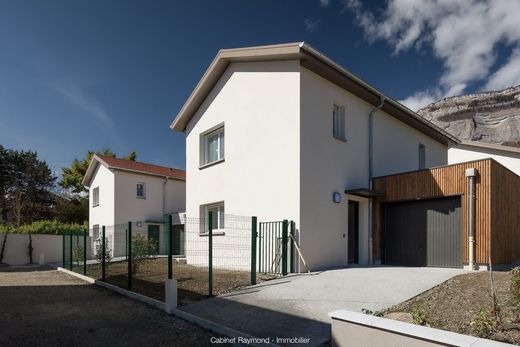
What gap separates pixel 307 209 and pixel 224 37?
7764 mm

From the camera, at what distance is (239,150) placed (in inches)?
506

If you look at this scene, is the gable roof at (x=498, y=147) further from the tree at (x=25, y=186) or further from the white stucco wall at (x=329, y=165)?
Result: the tree at (x=25, y=186)

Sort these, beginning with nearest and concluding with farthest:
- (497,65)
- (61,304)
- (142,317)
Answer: (142,317), (61,304), (497,65)

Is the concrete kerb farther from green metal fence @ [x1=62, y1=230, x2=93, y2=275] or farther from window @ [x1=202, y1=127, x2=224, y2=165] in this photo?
window @ [x1=202, y1=127, x2=224, y2=165]

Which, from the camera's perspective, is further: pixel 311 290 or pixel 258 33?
pixel 258 33

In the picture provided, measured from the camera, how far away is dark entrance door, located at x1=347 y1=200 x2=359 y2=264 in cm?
1295

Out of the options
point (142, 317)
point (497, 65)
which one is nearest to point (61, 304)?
point (142, 317)

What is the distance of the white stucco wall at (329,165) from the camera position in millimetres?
10977

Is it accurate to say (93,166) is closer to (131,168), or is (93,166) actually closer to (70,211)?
(131,168)

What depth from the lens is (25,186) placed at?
3519cm

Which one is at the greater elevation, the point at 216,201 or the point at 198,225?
the point at 216,201

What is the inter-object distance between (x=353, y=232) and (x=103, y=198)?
55.4ft

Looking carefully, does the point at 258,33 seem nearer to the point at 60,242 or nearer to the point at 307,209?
the point at 307,209

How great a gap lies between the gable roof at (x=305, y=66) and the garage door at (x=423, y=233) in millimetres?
4024
